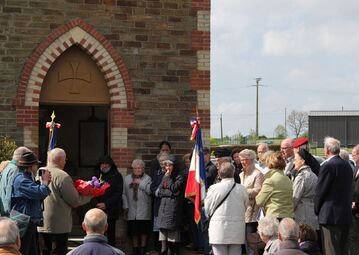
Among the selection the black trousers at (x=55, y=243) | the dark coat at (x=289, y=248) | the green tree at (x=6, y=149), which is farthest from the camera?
the green tree at (x=6, y=149)

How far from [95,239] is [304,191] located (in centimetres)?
440

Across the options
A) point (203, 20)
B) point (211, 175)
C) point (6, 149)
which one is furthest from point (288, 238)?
point (203, 20)

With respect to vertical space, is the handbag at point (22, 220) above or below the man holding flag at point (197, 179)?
below

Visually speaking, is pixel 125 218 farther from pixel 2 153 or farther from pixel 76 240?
pixel 2 153

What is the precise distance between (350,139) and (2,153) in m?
24.5

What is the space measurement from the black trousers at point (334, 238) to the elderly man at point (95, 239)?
13.6 ft

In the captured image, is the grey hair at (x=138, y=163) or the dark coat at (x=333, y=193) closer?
the dark coat at (x=333, y=193)

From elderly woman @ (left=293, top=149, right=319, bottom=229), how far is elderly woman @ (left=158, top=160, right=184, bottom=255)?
2654 millimetres

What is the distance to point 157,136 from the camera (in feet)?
43.3

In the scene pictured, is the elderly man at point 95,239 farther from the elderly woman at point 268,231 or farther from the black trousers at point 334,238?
the black trousers at point 334,238

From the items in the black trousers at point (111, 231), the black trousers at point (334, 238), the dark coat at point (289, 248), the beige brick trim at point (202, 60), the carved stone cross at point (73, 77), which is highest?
the beige brick trim at point (202, 60)

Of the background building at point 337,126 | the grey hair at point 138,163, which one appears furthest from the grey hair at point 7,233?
the background building at point 337,126

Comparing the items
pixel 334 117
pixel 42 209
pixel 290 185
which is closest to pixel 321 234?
pixel 290 185

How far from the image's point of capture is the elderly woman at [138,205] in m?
12.1
